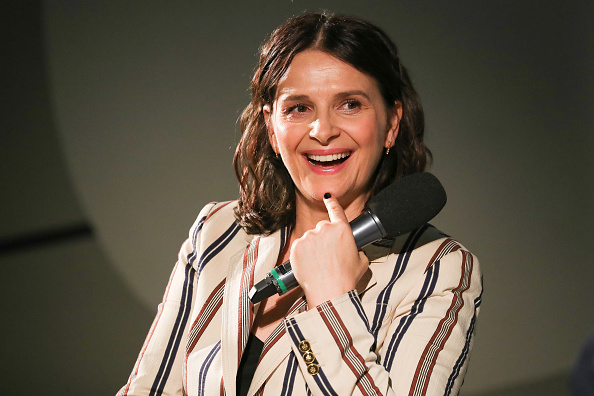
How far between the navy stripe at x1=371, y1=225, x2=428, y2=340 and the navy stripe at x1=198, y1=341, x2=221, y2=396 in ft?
1.09

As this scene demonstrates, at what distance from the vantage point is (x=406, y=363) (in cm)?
109

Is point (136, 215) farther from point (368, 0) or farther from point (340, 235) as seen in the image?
point (340, 235)

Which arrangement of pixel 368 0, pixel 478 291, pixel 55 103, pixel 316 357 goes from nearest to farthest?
pixel 316 357
pixel 478 291
pixel 368 0
pixel 55 103

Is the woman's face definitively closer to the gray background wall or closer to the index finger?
the index finger

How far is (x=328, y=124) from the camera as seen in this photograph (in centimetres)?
124

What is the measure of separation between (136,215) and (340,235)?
142 cm

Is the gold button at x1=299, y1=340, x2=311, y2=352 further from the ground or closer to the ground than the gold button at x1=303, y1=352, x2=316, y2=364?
further from the ground

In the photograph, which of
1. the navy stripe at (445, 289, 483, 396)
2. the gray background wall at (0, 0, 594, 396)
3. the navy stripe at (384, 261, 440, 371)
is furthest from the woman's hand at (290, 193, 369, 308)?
the gray background wall at (0, 0, 594, 396)

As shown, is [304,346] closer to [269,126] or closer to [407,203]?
[407,203]

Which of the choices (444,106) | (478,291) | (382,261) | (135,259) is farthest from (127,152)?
(478,291)

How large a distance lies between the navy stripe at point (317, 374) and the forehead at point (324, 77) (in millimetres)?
467

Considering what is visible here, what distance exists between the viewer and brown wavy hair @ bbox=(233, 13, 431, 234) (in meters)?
1.29

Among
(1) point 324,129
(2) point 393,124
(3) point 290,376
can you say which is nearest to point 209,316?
(3) point 290,376

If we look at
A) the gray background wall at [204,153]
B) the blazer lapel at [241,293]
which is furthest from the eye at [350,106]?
the gray background wall at [204,153]
